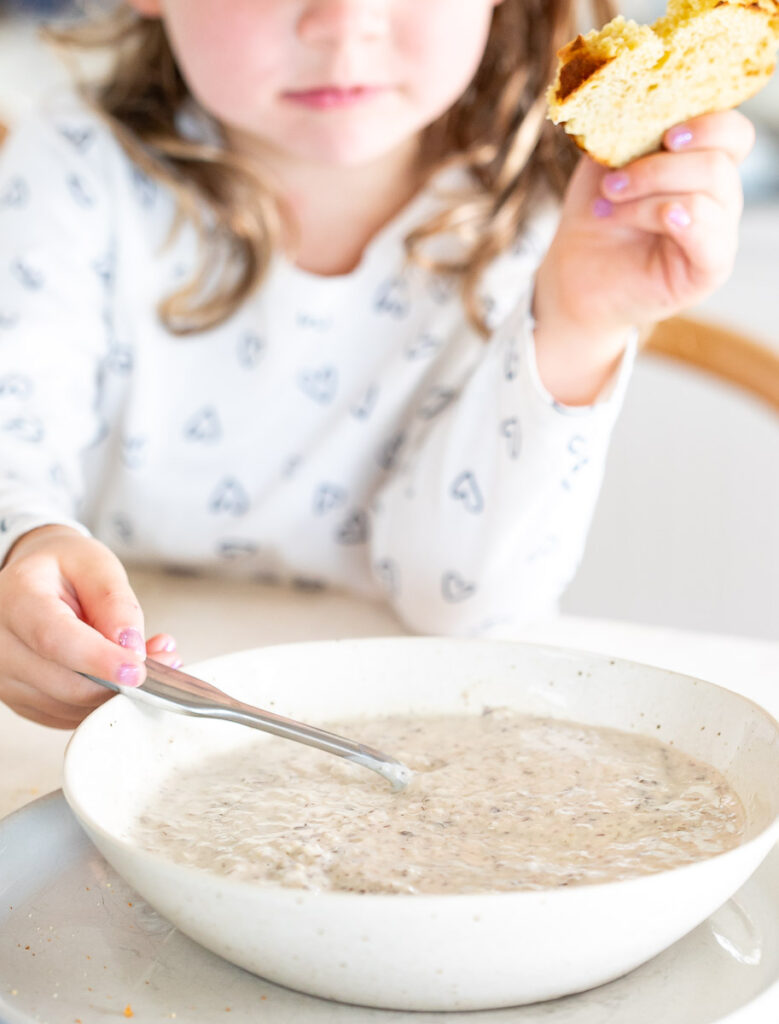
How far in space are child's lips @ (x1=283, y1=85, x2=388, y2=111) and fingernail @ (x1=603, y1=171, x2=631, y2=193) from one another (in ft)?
0.81

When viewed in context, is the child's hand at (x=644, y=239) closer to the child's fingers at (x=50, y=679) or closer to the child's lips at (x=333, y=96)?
the child's lips at (x=333, y=96)

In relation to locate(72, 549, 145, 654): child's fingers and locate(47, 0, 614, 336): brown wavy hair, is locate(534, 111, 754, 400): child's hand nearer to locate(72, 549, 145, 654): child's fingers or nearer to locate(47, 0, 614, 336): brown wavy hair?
locate(47, 0, 614, 336): brown wavy hair

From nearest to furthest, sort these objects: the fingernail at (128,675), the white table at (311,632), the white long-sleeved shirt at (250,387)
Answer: the fingernail at (128,675) < the white table at (311,632) < the white long-sleeved shirt at (250,387)

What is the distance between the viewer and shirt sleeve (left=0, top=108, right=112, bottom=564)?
92cm

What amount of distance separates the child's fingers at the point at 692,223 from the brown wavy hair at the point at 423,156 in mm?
322

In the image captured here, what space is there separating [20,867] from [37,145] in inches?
31.2

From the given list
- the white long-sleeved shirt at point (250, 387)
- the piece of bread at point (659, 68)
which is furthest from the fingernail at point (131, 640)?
the white long-sleeved shirt at point (250, 387)

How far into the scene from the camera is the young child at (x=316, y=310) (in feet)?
2.84

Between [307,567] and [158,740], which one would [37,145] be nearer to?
[307,567]

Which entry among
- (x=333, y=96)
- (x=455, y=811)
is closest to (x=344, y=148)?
(x=333, y=96)

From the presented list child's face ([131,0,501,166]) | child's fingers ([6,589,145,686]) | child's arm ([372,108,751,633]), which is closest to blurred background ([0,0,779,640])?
child's arm ([372,108,751,633])

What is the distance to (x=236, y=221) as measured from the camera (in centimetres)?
104

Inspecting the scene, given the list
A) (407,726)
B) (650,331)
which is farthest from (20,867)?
(650,331)

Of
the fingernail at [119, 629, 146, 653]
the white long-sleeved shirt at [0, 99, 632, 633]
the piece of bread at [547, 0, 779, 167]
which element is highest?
the piece of bread at [547, 0, 779, 167]
